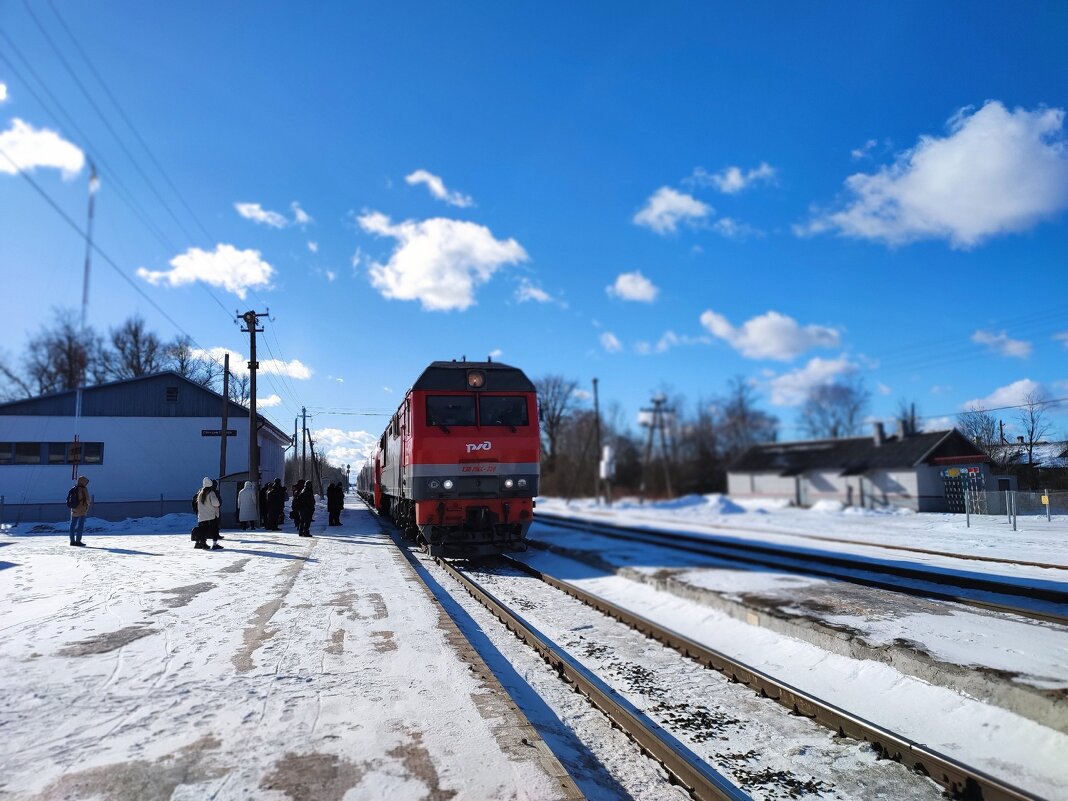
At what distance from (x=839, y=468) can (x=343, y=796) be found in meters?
39.4

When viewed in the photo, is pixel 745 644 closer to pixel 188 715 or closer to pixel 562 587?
pixel 562 587

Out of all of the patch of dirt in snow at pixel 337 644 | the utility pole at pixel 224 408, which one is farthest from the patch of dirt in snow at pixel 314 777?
the utility pole at pixel 224 408

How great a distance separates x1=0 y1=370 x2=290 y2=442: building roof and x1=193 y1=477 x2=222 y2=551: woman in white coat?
1077 cm

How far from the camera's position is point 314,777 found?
347 centimetres

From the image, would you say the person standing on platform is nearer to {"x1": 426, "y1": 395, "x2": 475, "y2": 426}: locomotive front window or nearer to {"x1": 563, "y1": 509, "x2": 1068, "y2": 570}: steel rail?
{"x1": 426, "y1": 395, "x2": 475, "y2": 426}: locomotive front window

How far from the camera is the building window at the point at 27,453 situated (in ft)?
83.1

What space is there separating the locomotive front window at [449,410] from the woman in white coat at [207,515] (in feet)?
18.3

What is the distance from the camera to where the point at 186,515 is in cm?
2553

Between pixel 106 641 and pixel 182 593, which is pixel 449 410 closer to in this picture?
pixel 182 593

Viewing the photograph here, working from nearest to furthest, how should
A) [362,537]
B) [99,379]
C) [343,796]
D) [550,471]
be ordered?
[343,796] → [362,537] → [99,379] → [550,471]

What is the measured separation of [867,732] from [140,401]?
29338 millimetres

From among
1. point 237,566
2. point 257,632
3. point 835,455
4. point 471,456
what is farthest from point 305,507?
point 835,455

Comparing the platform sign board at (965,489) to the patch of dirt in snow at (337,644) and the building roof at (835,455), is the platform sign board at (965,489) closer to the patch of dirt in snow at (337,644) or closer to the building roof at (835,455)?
the patch of dirt in snow at (337,644)

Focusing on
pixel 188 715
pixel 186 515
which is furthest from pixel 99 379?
pixel 188 715
